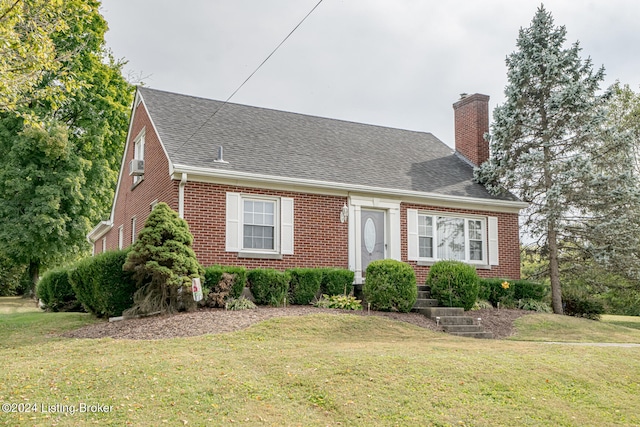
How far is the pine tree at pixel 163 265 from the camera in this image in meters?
11.9

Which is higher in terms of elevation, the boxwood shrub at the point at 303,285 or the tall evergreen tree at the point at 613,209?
the tall evergreen tree at the point at 613,209

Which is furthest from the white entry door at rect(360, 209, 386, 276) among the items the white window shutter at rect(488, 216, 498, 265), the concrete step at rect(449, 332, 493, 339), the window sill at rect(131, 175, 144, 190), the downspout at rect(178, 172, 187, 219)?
the window sill at rect(131, 175, 144, 190)

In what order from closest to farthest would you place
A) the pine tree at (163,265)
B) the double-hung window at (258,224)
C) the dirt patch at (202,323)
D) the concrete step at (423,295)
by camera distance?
1. the dirt patch at (202,323)
2. the pine tree at (163,265)
3. the double-hung window at (258,224)
4. the concrete step at (423,295)

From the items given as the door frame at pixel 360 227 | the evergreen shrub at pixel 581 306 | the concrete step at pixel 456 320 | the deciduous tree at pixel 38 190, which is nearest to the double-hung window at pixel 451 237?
the door frame at pixel 360 227

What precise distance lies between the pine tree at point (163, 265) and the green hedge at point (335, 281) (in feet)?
10.5

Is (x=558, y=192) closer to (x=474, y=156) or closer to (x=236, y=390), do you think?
(x=474, y=156)

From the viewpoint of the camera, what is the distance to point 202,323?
1109cm

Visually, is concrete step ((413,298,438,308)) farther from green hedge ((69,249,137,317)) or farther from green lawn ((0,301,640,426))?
green hedge ((69,249,137,317))

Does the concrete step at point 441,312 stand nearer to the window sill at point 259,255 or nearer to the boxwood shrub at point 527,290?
the boxwood shrub at point 527,290

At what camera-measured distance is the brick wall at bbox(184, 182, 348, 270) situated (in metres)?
14.0

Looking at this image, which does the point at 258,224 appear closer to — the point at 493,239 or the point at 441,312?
the point at 441,312

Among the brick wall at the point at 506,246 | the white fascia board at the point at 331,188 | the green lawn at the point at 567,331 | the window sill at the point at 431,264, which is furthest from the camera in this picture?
the brick wall at the point at 506,246

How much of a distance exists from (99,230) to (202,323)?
13.8 meters

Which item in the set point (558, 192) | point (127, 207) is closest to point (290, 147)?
point (127, 207)
